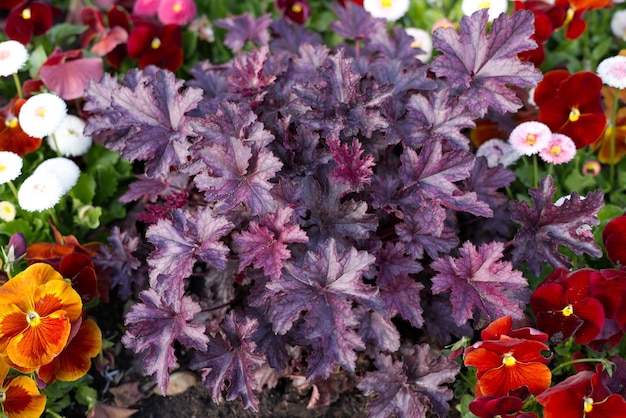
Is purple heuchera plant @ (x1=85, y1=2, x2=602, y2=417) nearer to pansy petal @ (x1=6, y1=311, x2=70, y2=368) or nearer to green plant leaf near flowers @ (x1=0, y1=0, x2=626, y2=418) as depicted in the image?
green plant leaf near flowers @ (x1=0, y1=0, x2=626, y2=418)

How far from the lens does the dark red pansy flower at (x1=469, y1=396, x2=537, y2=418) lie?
1.62 m

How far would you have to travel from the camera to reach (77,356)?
188 centimetres

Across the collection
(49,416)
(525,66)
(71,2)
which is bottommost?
(49,416)

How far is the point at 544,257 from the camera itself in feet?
5.90

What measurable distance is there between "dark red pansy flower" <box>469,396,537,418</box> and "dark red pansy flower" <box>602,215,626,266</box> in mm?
487

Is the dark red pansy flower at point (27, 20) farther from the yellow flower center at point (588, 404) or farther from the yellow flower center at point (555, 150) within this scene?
the yellow flower center at point (588, 404)

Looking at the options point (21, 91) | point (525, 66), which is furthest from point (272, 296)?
point (21, 91)

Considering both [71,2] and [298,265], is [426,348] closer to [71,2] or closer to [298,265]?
[298,265]

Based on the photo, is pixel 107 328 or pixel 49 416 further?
pixel 107 328

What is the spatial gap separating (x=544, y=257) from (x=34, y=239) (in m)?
1.51

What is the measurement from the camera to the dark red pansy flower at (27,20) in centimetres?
240

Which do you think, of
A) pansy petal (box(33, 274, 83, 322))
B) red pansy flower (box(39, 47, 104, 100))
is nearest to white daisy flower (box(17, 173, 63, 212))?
pansy petal (box(33, 274, 83, 322))

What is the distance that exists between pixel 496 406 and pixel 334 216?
59 cm

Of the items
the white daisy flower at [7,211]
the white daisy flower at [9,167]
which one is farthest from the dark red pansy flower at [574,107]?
the white daisy flower at [7,211]
